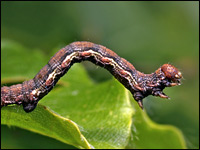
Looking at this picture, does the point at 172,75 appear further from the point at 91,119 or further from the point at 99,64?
the point at 91,119

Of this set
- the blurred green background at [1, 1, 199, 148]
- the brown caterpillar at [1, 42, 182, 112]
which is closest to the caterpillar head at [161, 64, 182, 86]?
the brown caterpillar at [1, 42, 182, 112]

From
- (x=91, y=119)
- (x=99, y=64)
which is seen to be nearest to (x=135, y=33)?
(x=99, y=64)

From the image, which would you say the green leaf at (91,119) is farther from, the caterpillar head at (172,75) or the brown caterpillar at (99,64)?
the caterpillar head at (172,75)

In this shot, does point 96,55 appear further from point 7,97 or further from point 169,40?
point 169,40

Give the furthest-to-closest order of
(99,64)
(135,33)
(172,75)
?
(135,33) < (99,64) < (172,75)

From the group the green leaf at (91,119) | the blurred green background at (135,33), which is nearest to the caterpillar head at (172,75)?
the green leaf at (91,119)

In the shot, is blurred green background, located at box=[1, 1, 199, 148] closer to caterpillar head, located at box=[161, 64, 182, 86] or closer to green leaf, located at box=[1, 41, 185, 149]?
green leaf, located at box=[1, 41, 185, 149]
